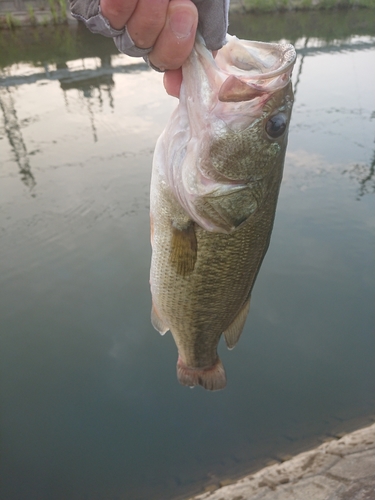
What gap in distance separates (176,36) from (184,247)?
0.79 m

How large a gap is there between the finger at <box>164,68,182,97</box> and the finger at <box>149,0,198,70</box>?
0.40 feet

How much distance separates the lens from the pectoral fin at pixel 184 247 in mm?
1522

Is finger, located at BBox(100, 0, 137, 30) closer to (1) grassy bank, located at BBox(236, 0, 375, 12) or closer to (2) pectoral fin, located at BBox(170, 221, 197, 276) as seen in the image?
(2) pectoral fin, located at BBox(170, 221, 197, 276)

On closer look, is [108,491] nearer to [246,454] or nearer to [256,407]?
[246,454]

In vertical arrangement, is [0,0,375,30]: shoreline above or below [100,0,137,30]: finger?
below

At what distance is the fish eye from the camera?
4.25 feet

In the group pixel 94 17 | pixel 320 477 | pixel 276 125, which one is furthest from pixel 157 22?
pixel 320 477

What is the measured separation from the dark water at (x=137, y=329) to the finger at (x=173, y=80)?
2829mm

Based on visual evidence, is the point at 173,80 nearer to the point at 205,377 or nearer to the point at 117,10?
the point at 117,10

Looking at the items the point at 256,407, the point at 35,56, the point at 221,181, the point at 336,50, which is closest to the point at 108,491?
the point at 256,407

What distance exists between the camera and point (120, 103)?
9.21 m

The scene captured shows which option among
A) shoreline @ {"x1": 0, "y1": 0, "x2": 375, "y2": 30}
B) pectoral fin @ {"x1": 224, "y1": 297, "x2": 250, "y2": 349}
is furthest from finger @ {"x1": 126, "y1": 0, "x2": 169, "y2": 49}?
shoreline @ {"x1": 0, "y1": 0, "x2": 375, "y2": 30}

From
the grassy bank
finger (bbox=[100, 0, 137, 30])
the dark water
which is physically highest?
finger (bbox=[100, 0, 137, 30])

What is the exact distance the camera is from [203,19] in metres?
1.07
